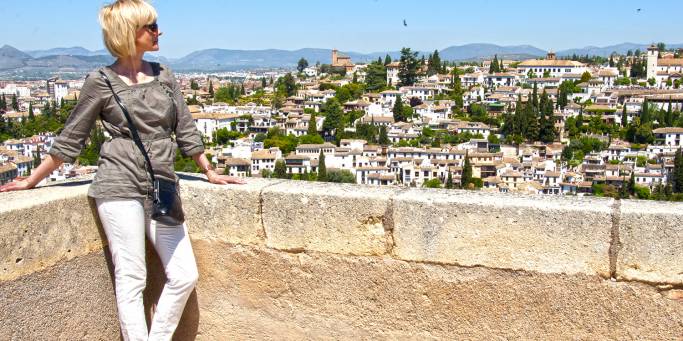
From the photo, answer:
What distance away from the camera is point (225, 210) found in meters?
2.52

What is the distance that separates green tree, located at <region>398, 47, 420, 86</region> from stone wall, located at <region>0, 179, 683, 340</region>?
8520 cm

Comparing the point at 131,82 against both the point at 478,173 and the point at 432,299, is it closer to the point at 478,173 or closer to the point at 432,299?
the point at 432,299

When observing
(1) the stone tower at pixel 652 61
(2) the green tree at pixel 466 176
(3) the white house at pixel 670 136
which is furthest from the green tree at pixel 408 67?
(2) the green tree at pixel 466 176

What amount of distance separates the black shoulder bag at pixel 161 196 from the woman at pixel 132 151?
12 millimetres

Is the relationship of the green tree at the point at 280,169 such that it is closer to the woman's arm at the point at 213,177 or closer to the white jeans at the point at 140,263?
the woman's arm at the point at 213,177

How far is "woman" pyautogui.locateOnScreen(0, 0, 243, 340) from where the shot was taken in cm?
217

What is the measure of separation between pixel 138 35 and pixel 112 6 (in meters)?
0.11

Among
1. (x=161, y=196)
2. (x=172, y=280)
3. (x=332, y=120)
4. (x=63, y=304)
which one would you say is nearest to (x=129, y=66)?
(x=161, y=196)

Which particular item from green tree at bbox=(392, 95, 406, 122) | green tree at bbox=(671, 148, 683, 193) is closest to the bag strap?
green tree at bbox=(671, 148, 683, 193)

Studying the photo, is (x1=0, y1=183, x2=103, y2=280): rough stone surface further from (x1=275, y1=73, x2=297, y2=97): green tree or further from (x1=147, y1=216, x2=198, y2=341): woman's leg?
(x1=275, y1=73, x2=297, y2=97): green tree

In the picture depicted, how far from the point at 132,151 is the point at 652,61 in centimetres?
9559

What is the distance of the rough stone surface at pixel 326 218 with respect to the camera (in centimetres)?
234

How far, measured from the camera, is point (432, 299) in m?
2.30

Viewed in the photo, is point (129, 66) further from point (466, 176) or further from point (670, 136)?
point (670, 136)
